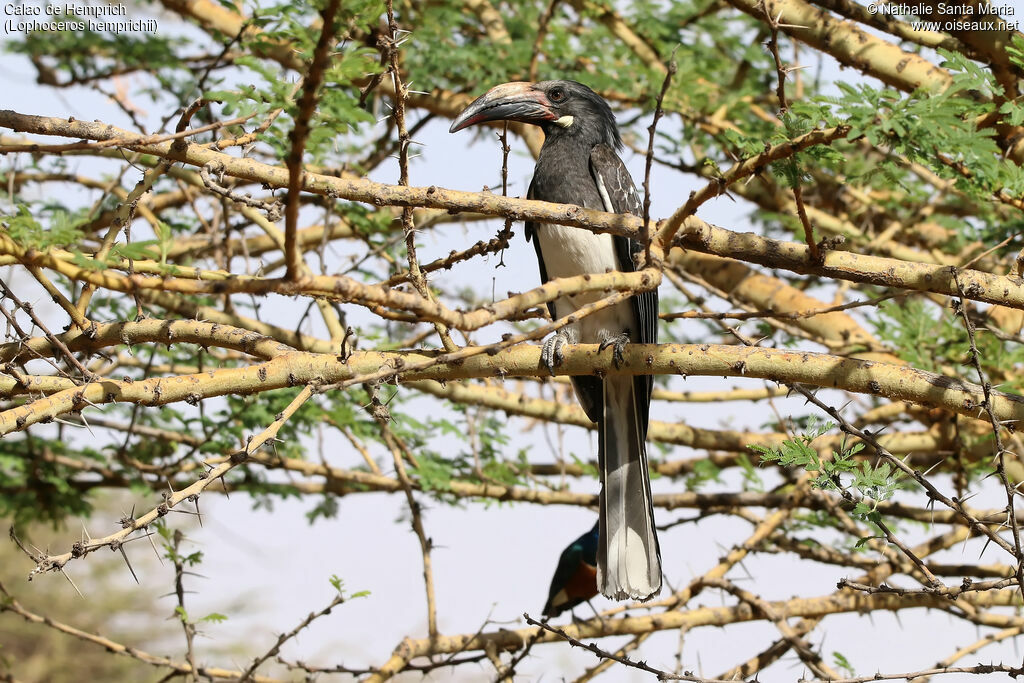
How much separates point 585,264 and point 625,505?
38.7 inches

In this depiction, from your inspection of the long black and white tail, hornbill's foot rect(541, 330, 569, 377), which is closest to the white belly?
the long black and white tail

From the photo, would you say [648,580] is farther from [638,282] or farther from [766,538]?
[638,282]

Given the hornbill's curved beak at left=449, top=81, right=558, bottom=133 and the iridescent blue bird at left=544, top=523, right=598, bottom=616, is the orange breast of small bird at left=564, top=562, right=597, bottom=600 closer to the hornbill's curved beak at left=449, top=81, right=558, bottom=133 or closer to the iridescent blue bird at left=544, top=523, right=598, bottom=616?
the iridescent blue bird at left=544, top=523, right=598, bottom=616

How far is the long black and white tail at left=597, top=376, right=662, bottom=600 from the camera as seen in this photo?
11.8 feet

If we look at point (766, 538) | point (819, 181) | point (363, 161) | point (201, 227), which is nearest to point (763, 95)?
point (819, 181)

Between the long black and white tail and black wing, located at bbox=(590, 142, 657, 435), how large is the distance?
3.2 inches

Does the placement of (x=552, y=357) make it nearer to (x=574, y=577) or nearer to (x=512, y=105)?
(x=512, y=105)

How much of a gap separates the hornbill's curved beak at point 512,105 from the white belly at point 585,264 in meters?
0.49

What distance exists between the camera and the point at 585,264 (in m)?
4.03

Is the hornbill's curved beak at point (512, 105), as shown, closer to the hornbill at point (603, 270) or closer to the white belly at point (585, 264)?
the hornbill at point (603, 270)

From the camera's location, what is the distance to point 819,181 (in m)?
5.41

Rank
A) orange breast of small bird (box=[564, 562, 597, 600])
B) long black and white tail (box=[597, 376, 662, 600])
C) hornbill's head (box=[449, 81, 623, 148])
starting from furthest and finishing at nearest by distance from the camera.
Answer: orange breast of small bird (box=[564, 562, 597, 600]) < hornbill's head (box=[449, 81, 623, 148]) < long black and white tail (box=[597, 376, 662, 600])

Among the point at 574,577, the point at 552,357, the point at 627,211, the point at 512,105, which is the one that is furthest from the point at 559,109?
the point at 574,577

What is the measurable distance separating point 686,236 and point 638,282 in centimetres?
33
